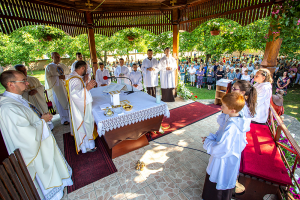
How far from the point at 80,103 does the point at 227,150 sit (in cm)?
290

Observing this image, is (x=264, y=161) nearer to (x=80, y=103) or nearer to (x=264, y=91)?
(x=264, y=91)

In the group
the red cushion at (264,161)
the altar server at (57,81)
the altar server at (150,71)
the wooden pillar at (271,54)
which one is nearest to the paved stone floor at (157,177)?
the red cushion at (264,161)

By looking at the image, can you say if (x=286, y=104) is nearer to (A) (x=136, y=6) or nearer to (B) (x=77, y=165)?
(A) (x=136, y=6)

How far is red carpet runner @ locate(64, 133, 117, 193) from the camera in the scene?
3129 millimetres

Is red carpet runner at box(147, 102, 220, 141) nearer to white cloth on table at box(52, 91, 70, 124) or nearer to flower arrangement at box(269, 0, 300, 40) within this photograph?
white cloth on table at box(52, 91, 70, 124)

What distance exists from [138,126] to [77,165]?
5.36ft

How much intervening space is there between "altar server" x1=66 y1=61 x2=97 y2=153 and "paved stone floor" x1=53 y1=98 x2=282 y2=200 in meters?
1.01

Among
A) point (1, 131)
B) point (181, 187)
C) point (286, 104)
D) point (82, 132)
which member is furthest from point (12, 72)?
point (286, 104)

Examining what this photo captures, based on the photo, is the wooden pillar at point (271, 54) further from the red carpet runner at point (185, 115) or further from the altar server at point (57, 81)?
the altar server at point (57, 81)

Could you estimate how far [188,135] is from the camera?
462 centimetres

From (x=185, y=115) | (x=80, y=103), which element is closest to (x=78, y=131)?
(x=80, y=103)

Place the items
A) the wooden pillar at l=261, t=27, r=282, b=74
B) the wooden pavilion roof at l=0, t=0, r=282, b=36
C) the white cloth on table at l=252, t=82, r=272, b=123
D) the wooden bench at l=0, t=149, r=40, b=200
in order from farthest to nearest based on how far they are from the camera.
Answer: the wooden pavilion roof at l=0, t=0, r=282, b=36
the wooden pillar at l=261, t=27, r=282, b=74
the white cloth on table at l=252, t=82, r=272, b=123
the wooden bench at l=0, t=149, r=40, b=200

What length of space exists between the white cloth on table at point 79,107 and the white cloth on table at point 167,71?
4.27 m

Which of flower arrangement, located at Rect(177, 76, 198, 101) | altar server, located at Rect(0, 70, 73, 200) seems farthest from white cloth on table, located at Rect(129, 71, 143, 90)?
altar server, located at Rect(0, 70, 73, 200)
